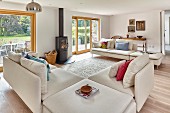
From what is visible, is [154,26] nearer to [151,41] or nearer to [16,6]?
[151,41]

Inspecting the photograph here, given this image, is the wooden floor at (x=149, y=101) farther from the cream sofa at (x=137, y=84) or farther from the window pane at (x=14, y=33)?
the window pane at (x=14, y=33)

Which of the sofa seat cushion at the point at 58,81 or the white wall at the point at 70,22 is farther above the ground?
the white wall at the point at 70,22

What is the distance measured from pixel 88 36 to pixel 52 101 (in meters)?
6.34

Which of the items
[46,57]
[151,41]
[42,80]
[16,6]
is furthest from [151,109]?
[151,41]

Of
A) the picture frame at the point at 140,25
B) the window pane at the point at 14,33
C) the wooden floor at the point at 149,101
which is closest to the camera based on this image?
the wooden floor at the point at 149,101

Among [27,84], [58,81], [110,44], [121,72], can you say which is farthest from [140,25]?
[27,84]

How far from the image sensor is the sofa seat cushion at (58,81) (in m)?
2.05

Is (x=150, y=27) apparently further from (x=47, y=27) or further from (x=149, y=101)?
(x=149, y=101)

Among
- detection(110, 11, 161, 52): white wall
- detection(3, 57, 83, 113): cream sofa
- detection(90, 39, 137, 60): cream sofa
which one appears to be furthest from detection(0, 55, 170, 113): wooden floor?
detection(110, 11, 161, 52): white wall

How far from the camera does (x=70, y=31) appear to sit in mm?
6480

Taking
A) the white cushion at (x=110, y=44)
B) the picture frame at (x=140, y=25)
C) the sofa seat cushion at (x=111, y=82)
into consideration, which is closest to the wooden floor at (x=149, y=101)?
the sofa seat cushion at (x=111, y=82)

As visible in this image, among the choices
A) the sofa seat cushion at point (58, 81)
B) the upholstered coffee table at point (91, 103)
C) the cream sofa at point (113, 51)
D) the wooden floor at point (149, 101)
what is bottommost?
the wooden floor at point (149, 101)

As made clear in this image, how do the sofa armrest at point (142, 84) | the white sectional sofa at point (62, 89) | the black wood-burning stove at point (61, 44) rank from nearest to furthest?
the white sectional sofa at point (62, 89), the sofa armrest at point (142, 84), the black wood-burning stove at point (61, 44)

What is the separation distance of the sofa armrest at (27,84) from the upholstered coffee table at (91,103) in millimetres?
158
